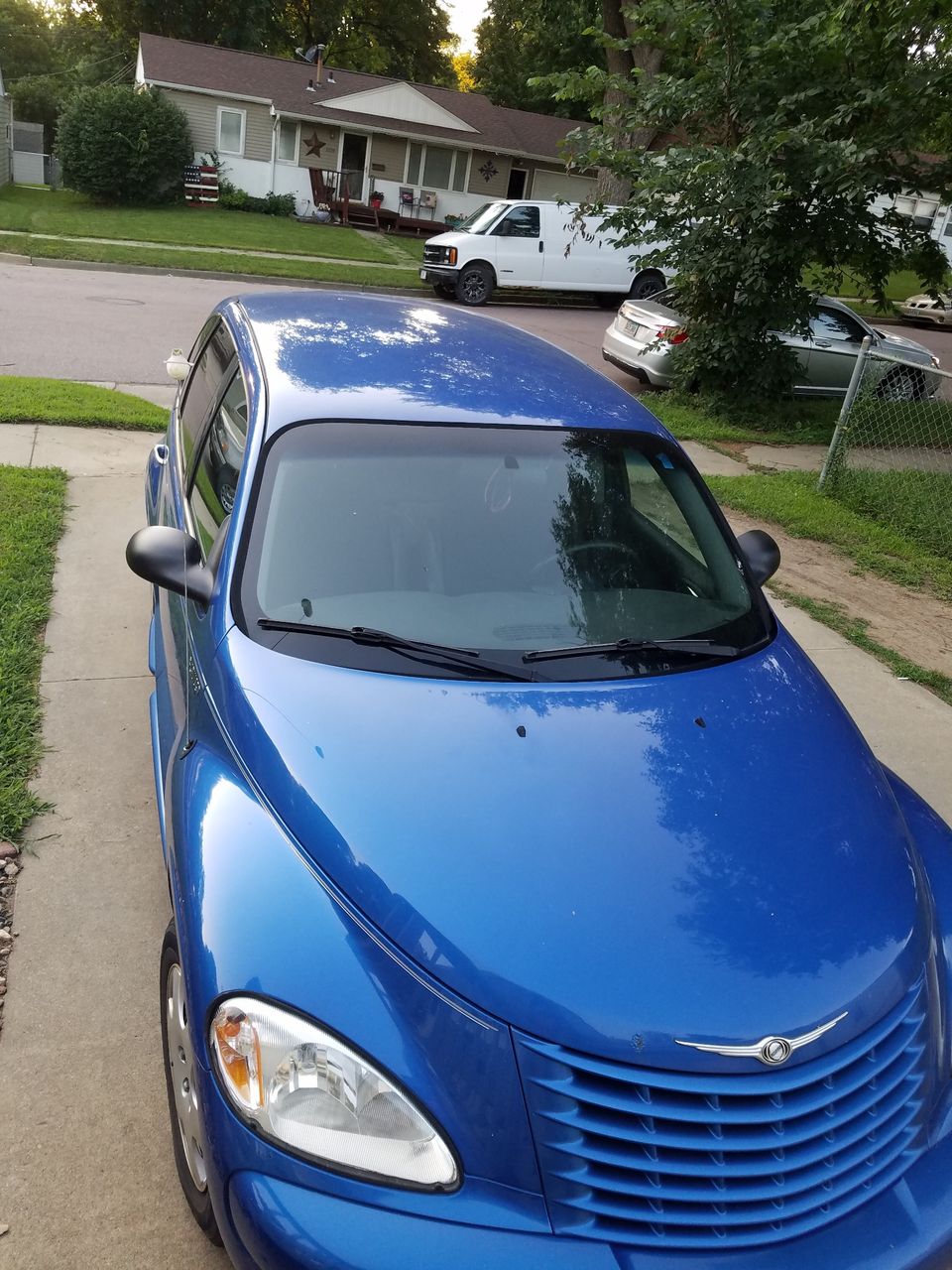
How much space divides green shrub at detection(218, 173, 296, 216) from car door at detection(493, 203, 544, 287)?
12852 millimetres

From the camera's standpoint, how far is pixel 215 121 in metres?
30.4

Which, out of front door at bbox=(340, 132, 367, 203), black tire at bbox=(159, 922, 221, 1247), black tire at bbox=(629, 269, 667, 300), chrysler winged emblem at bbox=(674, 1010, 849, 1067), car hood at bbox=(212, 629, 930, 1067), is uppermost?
front door at bbox=(340, 132, 367, 203)

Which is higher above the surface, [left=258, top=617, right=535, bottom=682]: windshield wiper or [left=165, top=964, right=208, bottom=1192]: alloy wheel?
[left=258, top=617, right=535, bottom=682]: windshield wiper

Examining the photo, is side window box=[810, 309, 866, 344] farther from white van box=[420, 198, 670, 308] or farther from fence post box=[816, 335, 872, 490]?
white van box=[420, 198, 670, 308]

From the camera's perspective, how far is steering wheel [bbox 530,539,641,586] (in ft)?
9.92

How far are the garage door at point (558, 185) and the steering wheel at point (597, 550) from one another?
112 ft

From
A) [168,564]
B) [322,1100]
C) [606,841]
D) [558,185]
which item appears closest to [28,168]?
[558,185]

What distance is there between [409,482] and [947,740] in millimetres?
3348

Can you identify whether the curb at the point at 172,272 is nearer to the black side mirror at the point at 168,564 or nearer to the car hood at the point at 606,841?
the black side mirror at the point at 168,564

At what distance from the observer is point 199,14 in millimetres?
43000

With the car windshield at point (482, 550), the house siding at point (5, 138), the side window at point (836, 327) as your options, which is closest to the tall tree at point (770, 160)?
the side window at point (836, 327)

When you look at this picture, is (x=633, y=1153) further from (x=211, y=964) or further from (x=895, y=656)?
(x=895, y=656)

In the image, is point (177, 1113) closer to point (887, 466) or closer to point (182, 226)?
point (887, 466)

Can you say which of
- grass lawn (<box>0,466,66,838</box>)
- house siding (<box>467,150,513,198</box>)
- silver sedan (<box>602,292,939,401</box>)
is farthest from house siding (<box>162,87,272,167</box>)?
grass lawn (<box>0,466,66,838</box>)
